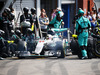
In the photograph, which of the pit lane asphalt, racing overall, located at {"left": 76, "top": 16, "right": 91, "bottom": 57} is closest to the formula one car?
racing overall, located at {"left": 76, "top": 16, "right": 91, "bottom": 57}

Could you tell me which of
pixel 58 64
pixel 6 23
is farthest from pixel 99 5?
pixel 58 64

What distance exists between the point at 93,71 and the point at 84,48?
10.5 feet

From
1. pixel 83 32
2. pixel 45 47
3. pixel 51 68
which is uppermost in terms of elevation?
pixel 83 32

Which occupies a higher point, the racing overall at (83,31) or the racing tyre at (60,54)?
the racing overall at (83,31)

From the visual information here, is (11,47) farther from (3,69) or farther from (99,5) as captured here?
(99,5)

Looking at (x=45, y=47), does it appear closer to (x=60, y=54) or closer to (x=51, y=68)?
(x=60, y=54)

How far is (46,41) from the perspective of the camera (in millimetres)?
12945

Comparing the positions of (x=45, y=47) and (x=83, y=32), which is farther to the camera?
(x=45, y=47)

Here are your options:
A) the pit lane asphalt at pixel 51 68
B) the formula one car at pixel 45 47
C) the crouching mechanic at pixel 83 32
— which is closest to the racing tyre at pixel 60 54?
the formula one car at pixel 45 47

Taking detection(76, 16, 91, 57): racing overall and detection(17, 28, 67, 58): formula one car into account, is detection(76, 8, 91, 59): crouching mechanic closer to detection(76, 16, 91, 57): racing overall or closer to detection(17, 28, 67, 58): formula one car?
detection(76, 16, 91, 57): racing overall

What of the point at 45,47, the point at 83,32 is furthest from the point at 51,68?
the point at 83,32

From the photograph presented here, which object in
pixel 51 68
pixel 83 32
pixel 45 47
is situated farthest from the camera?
pixel 45 47

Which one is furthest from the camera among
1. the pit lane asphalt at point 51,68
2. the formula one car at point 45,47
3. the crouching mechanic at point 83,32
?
the formula one car at point 45,47

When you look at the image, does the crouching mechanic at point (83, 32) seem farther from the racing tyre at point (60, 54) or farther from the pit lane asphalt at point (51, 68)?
the pit lane asphalt at point (51, 68)
